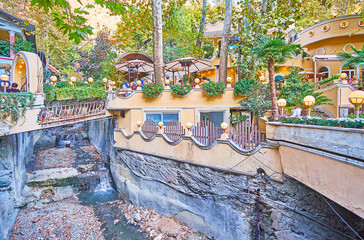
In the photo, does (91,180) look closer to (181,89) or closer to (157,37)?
(181,89)

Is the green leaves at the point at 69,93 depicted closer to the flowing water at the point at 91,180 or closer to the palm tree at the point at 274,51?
the flowing water at the point at 91,180

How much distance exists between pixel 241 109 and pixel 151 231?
8945 mm

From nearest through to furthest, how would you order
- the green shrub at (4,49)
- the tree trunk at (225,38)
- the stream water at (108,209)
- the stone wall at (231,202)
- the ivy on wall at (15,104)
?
the stone wall at (231,202) → the ivy on wall at (15,104) → the stream water at (108,209) → the tree trunk at (225,38) → the green shrub at (4,49)

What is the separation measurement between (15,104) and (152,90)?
695cm

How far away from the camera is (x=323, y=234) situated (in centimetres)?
621

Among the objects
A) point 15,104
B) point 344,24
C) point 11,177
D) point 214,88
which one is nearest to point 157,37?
point 214,88

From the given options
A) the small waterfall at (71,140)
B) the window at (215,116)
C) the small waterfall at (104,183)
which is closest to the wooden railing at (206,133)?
the window at (215,116)

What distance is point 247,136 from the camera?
8.41m

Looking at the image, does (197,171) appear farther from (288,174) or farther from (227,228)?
(288,174)

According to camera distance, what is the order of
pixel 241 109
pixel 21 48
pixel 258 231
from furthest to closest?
pixel 21 48
pixel 241 109
pixel 258 231

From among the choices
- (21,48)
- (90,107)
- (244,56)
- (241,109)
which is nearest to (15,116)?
(90,107)

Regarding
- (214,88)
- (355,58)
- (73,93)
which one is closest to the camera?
(355,58)

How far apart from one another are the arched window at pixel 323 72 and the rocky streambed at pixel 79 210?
63.6 feet

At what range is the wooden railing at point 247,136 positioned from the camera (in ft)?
26.0
